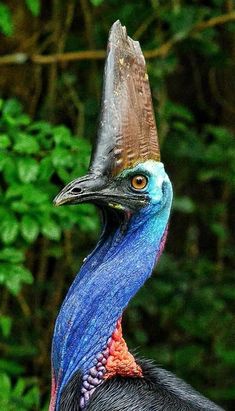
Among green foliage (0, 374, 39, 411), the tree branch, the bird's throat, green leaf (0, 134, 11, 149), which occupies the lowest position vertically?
green foliage (0, 374, 39, 411)

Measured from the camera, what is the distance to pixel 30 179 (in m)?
3.54

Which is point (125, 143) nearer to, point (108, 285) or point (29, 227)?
point (108, 285)

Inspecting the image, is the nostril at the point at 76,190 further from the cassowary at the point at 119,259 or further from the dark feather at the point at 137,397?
the dark feather at the point at 137,397

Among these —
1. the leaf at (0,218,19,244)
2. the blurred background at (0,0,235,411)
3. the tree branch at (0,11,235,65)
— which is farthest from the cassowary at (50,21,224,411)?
the tree branch at (0,11,235,65)

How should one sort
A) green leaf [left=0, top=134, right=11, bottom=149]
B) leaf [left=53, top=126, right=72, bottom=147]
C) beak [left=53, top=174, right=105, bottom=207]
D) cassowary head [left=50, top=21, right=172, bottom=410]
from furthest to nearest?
leaf [left=53, top=126, right=72, bottom=147]
green leaf [left=0, top=134, right=11, bottom=149]
cassowary head [left=50, top=21, right=172, bottom=410]
beak [left=53, top=174, right=105, bottom=207]

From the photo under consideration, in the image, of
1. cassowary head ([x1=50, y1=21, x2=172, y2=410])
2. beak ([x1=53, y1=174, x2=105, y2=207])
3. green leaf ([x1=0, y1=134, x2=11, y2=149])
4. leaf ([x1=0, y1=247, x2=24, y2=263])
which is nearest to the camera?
beak ([x1=53, y1=174, x2=105, y2=207])

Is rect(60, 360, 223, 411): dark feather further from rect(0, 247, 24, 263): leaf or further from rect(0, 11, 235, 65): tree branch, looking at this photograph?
rect(0, 11, 235, 65): tree branch

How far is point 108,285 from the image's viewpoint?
262 centimetres

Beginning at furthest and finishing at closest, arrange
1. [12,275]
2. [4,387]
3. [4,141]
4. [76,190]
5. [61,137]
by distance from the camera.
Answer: [4,387] < [12,275] < [61,137] < [4,141] < [76,190]

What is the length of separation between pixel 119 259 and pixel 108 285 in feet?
0.21

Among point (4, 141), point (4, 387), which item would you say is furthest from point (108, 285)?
point (4, 387)

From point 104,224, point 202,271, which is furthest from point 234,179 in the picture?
point 104,224

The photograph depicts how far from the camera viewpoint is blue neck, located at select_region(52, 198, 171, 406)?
2.63m

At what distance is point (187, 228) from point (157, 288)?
0.69 meters
